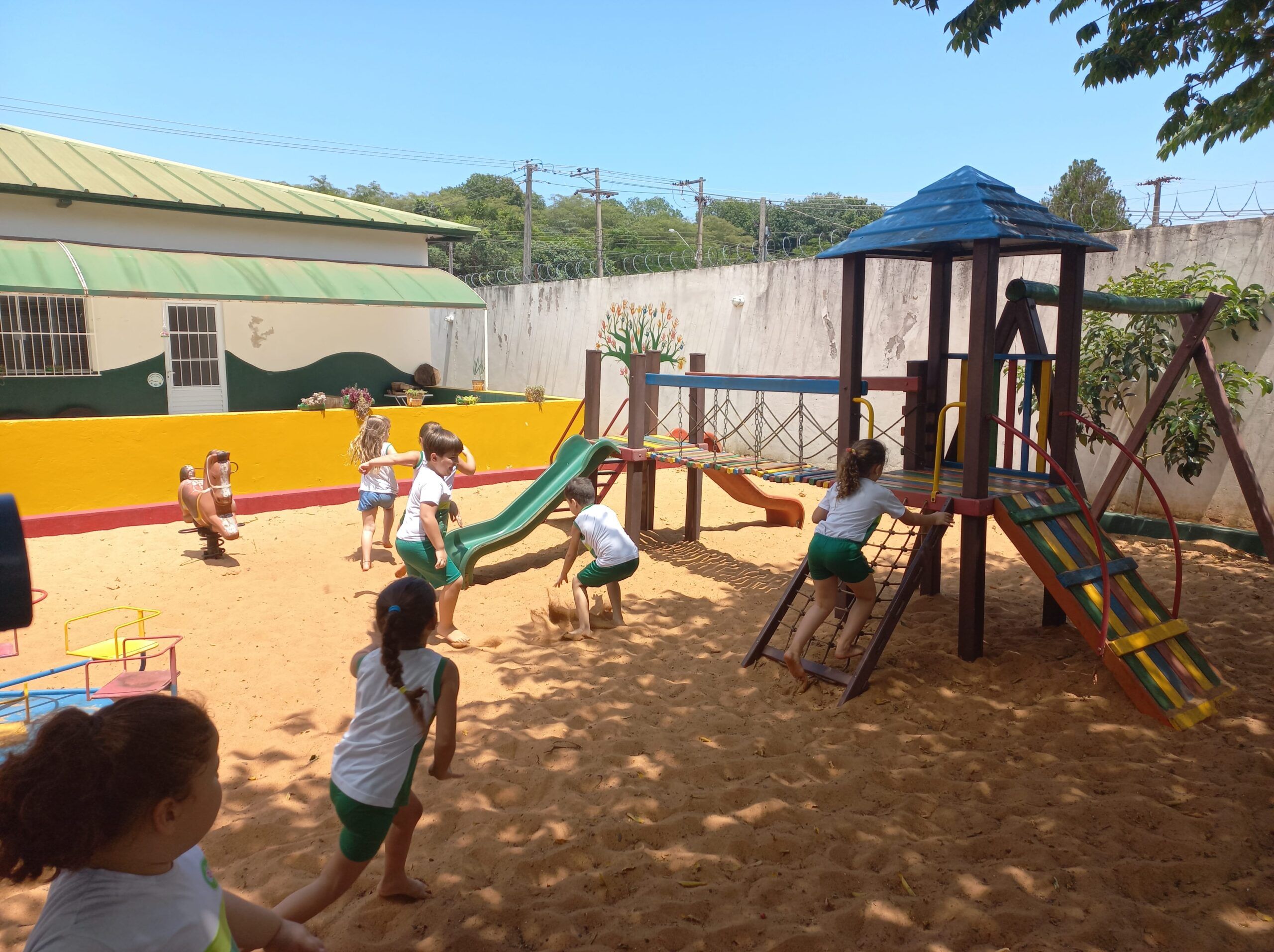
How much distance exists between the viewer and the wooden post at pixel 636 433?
28.2ft

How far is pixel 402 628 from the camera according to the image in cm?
294

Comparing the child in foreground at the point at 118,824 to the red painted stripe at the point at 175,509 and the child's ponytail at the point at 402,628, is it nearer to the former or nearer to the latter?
the child's ponytail at the point at 402,628

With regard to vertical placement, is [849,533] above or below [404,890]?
above

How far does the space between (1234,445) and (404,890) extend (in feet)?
22.6

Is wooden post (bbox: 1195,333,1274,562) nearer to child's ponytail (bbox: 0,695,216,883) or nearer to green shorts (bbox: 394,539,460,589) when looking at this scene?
green shorts (bbox: 394,539,460,589)

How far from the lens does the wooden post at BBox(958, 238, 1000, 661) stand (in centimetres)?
524

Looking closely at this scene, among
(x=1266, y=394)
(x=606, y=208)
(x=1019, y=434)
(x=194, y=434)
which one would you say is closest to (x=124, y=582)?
(x=194, y=434)

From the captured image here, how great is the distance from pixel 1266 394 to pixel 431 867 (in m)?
8.83

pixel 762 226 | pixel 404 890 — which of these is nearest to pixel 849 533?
pixel 404 890

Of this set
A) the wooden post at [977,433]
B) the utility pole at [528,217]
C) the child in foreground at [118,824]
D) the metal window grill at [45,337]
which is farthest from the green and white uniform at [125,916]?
the utility pole at [528,217]

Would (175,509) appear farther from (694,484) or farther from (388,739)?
(388,739)

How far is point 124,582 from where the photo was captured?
24.6 ft

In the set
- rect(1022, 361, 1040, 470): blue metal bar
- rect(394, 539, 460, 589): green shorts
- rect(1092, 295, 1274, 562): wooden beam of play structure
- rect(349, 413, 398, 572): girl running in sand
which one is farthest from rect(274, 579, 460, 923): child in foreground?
rect(1092, 295, 1274, 562): wooden beam of play structure

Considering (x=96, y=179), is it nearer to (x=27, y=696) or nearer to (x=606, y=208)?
(x=27, y=696)
